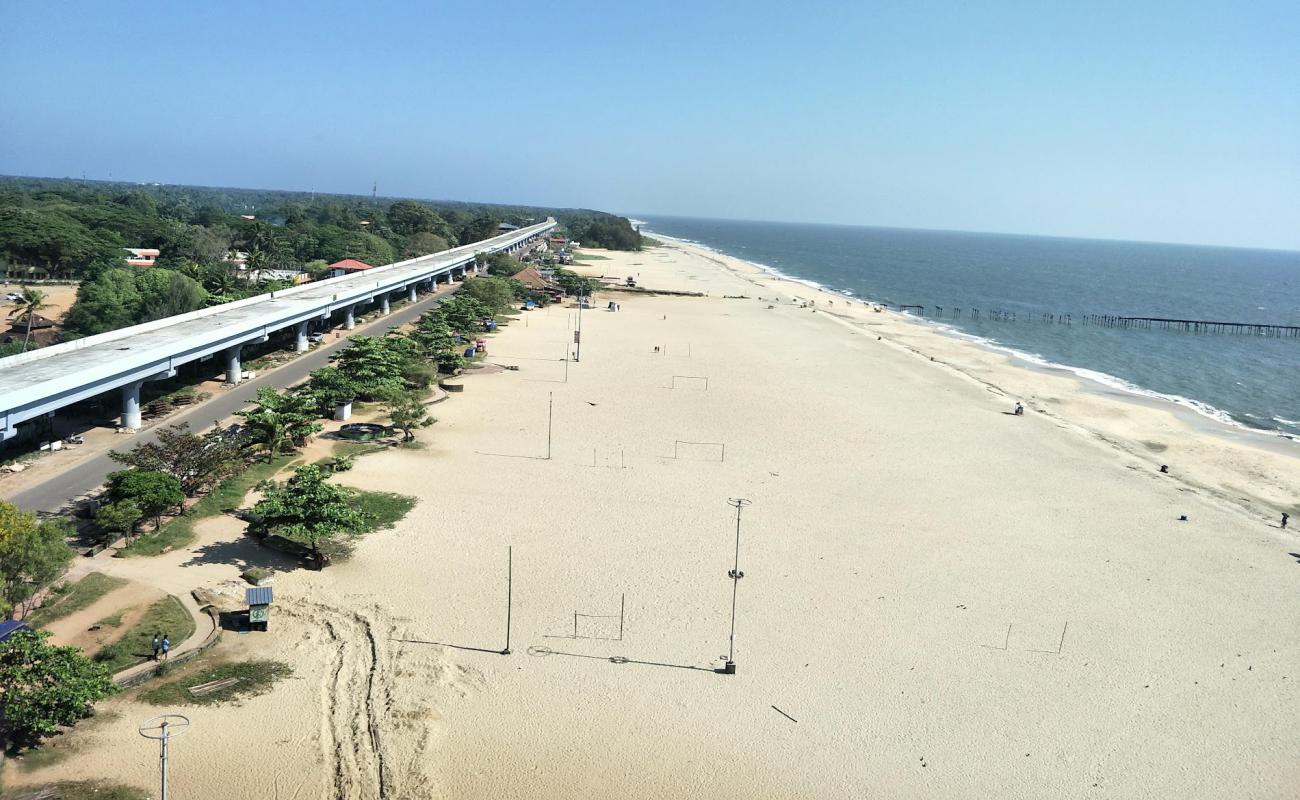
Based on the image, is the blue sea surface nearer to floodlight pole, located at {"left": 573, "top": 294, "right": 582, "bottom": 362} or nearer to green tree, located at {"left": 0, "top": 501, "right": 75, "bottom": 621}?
floodlight pole, located at {"left": 573, "top": 294, "right": 582, "bottom": 362}

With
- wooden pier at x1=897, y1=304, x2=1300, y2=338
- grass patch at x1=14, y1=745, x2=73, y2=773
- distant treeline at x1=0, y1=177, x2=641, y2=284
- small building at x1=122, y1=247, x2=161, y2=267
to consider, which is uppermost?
distant treeline at x1=0, y1=177, x2=641, y2=284

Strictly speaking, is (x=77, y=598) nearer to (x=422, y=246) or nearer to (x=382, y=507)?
(x=382, y=507)

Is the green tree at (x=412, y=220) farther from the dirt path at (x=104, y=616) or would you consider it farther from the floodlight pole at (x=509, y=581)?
the dirt path at (x=104, y=616)

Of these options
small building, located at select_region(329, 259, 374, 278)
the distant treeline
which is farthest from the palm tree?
small building, located at select_region(329, 259, 374, 278)

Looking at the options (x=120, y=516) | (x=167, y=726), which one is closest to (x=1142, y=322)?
(x=120, y=516)

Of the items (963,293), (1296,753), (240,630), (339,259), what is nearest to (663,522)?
(240,630)

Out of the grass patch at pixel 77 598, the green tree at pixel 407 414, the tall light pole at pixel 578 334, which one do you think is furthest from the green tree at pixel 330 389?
the tall light pole at pixel 578 334

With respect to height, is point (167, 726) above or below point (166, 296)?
below
